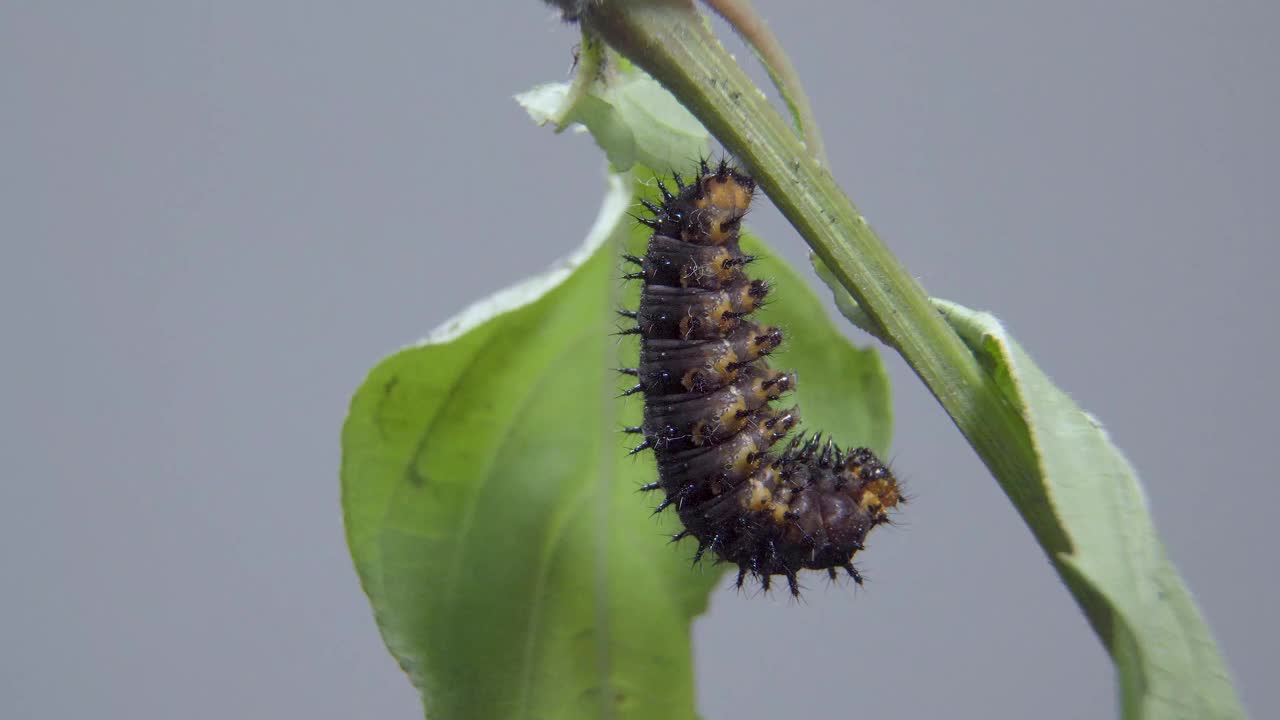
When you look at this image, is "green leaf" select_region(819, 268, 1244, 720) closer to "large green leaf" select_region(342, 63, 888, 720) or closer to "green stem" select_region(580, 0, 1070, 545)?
"green stem" select_region(580, 0, 1070, 545)

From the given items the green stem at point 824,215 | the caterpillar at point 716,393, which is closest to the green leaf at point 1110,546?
the green stem at point 824,215

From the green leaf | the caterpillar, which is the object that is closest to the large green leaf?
the caterpillar

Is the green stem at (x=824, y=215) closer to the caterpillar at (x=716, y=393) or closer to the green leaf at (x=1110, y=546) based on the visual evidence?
the green leaf at (x=1110, y=546)

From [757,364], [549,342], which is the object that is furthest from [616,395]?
[757,364]

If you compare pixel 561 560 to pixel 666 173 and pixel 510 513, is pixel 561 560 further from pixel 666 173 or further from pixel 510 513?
pixel 666 173

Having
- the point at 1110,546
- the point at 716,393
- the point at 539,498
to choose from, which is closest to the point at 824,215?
the point at 1110,546

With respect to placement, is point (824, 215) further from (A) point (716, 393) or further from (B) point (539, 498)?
(B) point (539, 498)
